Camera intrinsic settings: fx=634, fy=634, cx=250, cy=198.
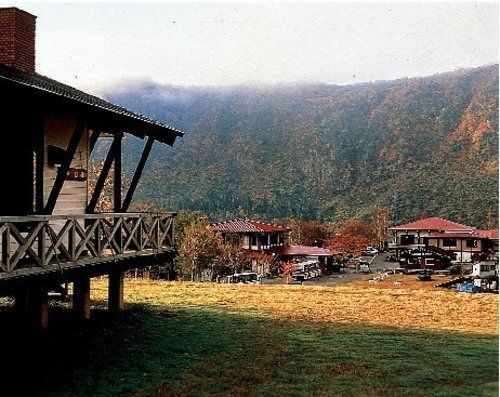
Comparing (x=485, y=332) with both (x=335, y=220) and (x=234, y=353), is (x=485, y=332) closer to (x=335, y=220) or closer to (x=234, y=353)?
(x=234, y=353)

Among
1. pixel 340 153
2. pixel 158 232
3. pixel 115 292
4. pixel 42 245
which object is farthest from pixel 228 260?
pixel 340 153

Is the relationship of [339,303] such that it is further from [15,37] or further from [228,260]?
[228,260]

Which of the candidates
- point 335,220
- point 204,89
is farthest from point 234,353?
point 204,89

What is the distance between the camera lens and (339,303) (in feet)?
64.7

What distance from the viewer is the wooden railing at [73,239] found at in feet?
32.2

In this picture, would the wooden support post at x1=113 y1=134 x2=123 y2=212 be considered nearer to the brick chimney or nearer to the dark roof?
the dark roof

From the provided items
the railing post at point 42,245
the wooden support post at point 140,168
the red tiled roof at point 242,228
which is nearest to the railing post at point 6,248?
the railing post at point 42,245

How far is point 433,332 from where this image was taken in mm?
14664

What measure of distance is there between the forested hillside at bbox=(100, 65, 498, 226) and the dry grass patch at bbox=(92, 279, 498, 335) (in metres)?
56.5

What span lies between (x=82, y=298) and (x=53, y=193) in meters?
4.29

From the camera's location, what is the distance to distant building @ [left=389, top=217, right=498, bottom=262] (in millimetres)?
63784

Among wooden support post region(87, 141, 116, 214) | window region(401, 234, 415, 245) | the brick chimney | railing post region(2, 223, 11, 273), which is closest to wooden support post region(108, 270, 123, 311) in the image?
wooden support post region(87, 141, 116, 214)

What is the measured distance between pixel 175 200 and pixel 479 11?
298 feet

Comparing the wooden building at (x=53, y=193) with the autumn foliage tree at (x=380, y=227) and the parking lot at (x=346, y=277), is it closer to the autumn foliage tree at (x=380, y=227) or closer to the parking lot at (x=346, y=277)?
the parking lot at (x=346, y=277)
